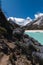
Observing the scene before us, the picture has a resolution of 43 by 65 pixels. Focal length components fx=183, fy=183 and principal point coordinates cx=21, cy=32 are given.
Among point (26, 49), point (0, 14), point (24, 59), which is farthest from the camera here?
point (0, 14)

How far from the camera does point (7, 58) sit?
5621 mm

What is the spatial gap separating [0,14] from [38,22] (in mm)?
36980

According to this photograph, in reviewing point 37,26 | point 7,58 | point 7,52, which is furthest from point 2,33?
point 37,26

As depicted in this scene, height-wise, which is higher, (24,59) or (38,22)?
(38,22)

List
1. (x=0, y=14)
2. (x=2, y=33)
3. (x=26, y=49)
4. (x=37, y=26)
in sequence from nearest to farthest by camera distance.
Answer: (x=26, y=49) < (x=2, y=33) < (x=0, y=14) < (x=37, y=26)

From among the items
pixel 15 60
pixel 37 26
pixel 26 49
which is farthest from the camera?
pixel 37 26

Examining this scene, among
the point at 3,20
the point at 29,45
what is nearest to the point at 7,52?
the point at 29,45

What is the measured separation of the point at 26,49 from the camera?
7.35 meters

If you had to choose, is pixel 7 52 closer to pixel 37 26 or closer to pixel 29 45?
pixel 29 45

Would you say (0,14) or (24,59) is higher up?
(0,14)

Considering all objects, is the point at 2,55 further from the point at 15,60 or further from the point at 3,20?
the point at 3,20

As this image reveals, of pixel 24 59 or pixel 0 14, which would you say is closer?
pixel 24 59

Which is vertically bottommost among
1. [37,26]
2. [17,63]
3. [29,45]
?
[17,63]

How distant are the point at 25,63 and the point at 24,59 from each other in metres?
0.40
